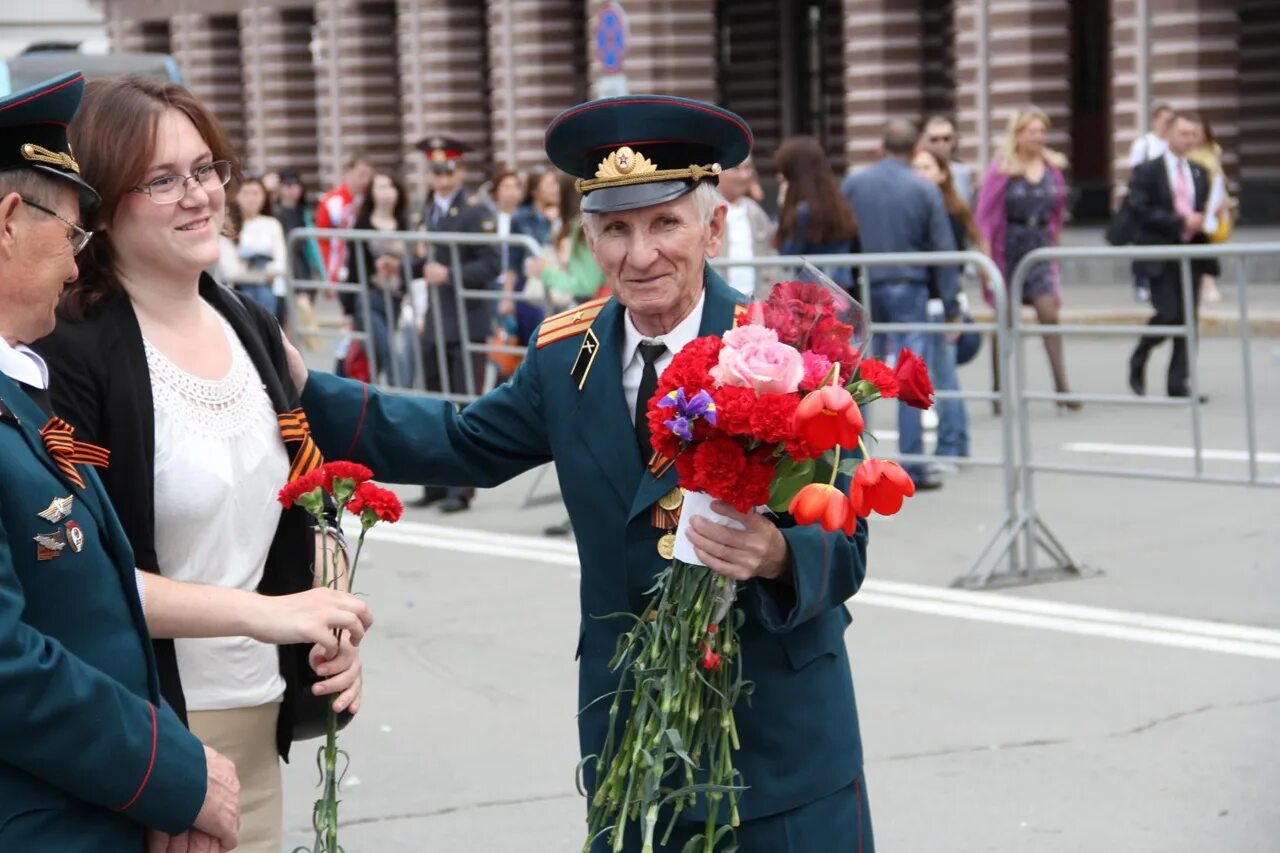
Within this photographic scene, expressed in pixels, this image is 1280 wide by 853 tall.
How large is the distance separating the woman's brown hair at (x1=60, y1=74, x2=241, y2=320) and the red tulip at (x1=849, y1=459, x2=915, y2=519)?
129 cm

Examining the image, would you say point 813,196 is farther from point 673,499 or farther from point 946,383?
point 673,499

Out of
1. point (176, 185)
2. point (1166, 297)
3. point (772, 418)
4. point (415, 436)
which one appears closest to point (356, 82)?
point (1166, 297)

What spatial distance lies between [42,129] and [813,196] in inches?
357

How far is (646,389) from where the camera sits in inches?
128

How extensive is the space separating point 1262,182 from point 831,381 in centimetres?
2556

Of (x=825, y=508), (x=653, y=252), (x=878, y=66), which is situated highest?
(x=878, y=66)

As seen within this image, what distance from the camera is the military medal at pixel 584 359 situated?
3.32m

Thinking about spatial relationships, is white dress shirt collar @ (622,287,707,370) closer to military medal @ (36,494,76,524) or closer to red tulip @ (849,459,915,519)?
red tulip @ (849,459,915,519)

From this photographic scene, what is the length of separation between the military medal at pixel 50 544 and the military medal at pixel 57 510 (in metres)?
0.02

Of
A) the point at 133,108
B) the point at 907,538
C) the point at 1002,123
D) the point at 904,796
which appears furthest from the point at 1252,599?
the point at 1002,123

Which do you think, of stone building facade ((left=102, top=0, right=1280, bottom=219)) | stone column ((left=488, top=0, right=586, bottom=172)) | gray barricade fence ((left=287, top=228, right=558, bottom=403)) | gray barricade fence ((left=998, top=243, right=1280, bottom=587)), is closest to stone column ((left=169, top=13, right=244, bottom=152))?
stone building facade ((left=102, top=0, right=1280, bottom=219))

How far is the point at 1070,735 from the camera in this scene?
629cm

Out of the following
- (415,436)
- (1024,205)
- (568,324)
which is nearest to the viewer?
(568,324)

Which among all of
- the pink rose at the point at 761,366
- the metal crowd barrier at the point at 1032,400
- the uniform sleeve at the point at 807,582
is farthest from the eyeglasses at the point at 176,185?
the metal crowd barrier at the point at 1032,400
